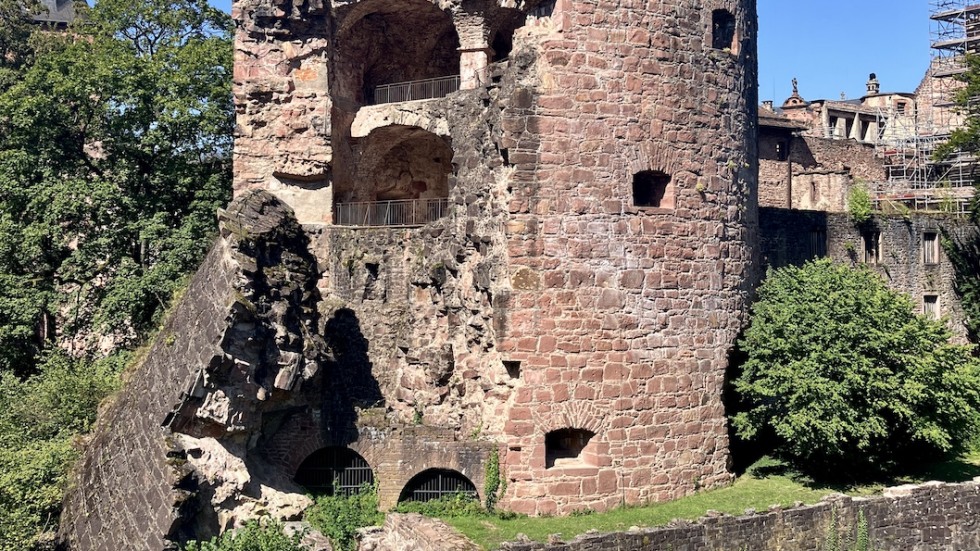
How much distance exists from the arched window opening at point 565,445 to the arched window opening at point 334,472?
9.21 ft

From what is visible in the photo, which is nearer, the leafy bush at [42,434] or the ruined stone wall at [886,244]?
the leafy bush at [42,434]

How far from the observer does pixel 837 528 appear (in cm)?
1472

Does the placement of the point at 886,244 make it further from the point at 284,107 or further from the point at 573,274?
the point at 284,107

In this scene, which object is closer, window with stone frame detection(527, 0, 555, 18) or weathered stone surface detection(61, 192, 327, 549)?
weathered stone surface detection(61, 192, 327, 549)

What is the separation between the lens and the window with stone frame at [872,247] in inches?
1018

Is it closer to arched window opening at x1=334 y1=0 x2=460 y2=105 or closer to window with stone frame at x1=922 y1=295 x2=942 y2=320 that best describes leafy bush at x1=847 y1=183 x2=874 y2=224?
window with stone frame at x1=922 y1=295 x2=942 y2=320

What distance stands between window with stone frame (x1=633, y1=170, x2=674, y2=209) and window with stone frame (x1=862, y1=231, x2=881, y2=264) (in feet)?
37.6

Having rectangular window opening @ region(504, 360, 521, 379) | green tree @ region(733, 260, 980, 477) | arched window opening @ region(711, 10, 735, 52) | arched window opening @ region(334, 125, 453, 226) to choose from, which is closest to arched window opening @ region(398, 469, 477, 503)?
rectangular window opening @ region(504, 360, 521, 379)

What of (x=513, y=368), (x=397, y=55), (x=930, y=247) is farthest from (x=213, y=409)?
(x=930, y=247)

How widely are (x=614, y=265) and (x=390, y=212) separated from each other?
277 inches

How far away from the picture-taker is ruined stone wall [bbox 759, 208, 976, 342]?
23.3m

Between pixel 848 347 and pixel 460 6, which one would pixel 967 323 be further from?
pixel 460 6

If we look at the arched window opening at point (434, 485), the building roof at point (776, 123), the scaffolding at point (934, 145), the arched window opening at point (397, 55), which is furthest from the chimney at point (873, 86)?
the arched window opening at point (434, 485)

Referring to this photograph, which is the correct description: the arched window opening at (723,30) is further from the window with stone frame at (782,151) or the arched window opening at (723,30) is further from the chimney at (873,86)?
the chimney at (873,86)
